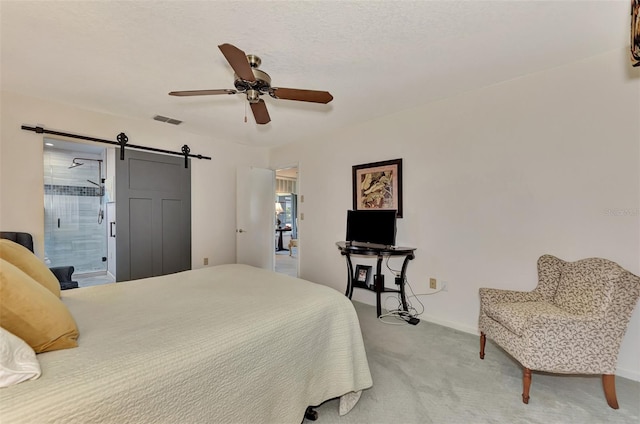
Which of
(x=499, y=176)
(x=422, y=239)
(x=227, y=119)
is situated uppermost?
(x=227, y=119)

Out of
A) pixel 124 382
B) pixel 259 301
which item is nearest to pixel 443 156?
pixel 259 301

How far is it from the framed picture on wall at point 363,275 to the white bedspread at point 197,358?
169cm

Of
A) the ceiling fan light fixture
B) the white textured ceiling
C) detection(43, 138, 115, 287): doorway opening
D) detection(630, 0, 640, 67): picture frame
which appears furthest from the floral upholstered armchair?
detection(43, 138, 115, 287): doorway opening

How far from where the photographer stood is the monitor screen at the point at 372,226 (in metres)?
3.13

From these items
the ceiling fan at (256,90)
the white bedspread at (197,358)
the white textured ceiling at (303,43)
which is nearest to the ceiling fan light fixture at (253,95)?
the ceiling fan at (256,90)

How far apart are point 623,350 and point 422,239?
1.69 metres

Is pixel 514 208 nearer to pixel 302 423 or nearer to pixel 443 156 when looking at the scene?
pixel 443 156

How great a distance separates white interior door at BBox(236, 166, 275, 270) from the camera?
4.65 metres

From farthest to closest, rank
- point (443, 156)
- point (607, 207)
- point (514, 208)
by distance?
point (443, 156) < point (514, 208) < point (607, 207)

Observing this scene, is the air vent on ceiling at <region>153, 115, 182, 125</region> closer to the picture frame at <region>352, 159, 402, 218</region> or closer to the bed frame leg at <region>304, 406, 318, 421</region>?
the picture frame at <region>352, 159, 402, 218</region>

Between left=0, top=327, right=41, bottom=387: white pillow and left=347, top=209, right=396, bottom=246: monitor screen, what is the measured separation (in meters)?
2.80

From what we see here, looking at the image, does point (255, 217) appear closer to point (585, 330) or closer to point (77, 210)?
point (77, 210)

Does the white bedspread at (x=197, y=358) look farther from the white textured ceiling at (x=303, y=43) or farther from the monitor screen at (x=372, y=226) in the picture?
the white textured ceiling at (x=303, y=43)

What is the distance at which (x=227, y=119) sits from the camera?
141 inches
